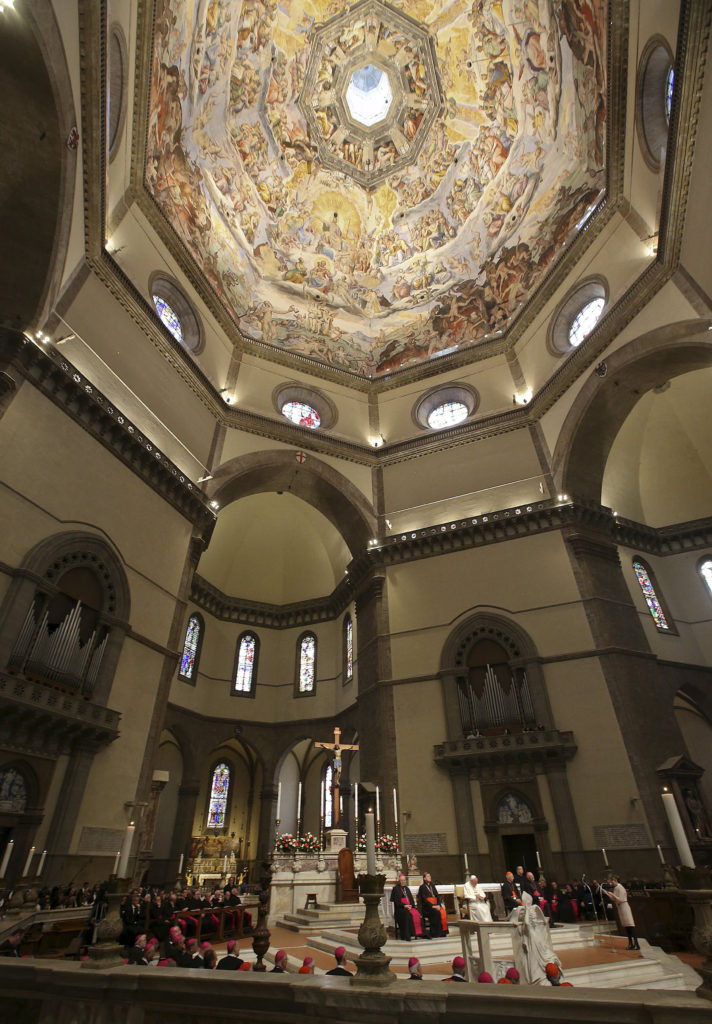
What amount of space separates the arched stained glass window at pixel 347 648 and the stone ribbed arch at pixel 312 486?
3.69 m

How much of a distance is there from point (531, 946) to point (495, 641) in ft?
38.1

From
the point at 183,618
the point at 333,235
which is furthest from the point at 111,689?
the point at 333,235

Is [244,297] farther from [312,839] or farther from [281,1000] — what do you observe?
[281,1000]

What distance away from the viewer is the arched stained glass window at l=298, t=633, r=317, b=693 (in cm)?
2562

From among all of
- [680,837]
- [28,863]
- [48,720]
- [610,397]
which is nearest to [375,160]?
[610,397]

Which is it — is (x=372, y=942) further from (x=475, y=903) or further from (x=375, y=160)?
(x=375, y=160)

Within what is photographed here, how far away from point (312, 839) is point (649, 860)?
8548 mm

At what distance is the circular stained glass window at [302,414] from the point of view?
2380 centimetres

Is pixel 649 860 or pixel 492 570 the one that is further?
pixel 492 570

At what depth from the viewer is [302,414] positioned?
2417 cm

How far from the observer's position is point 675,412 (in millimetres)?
21656

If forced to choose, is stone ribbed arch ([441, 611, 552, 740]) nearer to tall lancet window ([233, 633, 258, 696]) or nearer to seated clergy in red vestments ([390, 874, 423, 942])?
seated clergy in red vestments ([390, 874, 423, 942])

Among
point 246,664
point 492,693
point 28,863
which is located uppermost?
point 246,664

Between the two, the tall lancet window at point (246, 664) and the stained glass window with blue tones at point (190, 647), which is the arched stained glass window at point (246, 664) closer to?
the tall lancet window at point (246, 664)
